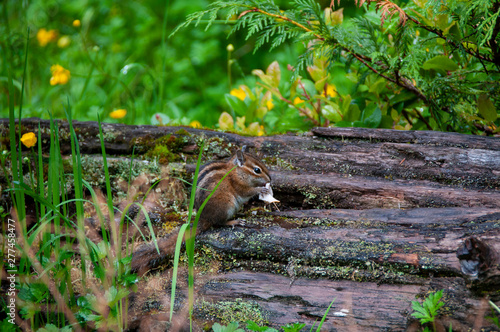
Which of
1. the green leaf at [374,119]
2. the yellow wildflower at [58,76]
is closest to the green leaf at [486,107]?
the green leaf at [374,119]

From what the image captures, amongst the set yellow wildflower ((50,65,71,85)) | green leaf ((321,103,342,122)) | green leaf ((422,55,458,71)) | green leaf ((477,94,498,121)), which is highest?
green leaf ((422,55,458,71))

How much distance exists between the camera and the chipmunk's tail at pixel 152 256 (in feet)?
8.83

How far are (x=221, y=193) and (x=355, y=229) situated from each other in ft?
3.29

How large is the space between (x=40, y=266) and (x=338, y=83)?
4.65 m

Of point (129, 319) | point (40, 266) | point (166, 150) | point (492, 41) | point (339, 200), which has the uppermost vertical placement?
point (492, 41)

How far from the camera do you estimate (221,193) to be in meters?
3.11

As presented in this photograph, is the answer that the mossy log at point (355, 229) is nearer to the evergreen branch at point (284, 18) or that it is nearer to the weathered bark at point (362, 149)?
the weathered bark at point (362, 149)

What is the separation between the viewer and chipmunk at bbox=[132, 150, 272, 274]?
9.00 feet

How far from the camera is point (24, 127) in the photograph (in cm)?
377

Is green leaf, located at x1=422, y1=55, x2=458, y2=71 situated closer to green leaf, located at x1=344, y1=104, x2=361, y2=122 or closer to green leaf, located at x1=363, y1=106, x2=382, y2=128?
green leaf, located at x1=363, y1=106, x2=382, y2=128

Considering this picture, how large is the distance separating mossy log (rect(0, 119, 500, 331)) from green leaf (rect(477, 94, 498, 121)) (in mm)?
190

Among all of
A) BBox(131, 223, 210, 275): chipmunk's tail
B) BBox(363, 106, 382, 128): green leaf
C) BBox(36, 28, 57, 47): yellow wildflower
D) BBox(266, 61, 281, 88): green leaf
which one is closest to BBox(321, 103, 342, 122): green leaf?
BBox(363, 106, 382, 128): green leaf

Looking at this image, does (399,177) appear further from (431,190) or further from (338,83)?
(338,83)

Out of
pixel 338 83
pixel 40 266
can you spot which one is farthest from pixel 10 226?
pixel 338 83
